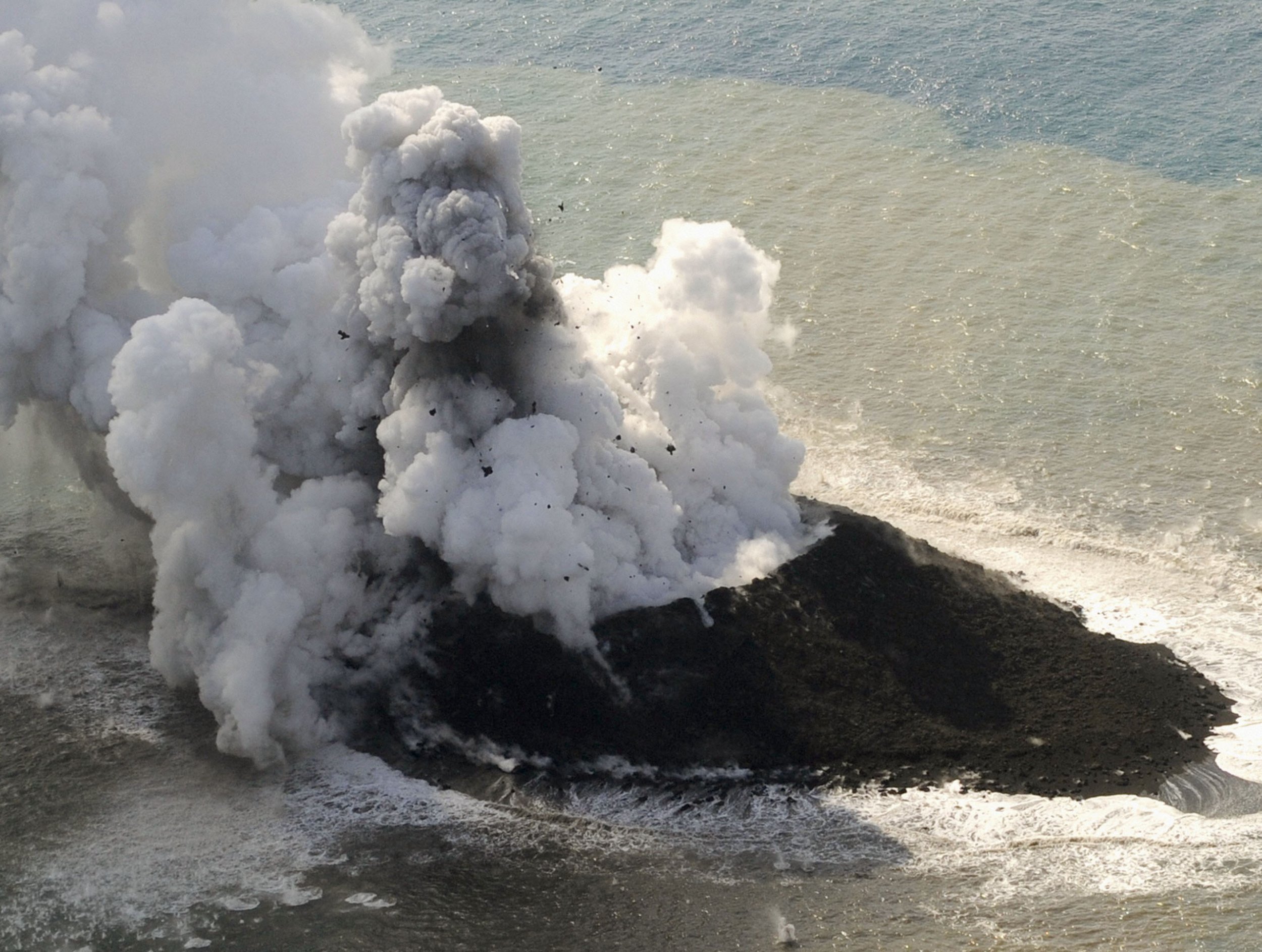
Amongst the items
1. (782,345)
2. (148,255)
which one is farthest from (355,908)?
(782,345)

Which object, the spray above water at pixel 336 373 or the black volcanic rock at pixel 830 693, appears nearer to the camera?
the black volcanic rock at pixel 830 693

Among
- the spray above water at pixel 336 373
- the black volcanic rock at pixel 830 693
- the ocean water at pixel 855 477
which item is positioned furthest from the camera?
the spray above water at pixel 336 373

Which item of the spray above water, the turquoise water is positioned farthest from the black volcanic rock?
the turquoise water

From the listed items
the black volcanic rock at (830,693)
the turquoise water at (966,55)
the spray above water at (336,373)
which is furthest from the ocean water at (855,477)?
the spray above water at (336,373)

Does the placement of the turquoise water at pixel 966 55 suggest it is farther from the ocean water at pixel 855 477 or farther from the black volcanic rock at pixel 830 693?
the black volcanic rock at pixel 830 693

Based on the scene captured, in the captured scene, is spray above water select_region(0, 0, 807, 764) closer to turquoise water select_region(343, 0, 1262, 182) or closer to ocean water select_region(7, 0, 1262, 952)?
ocean water select_region(7, 0, 1262, 952)

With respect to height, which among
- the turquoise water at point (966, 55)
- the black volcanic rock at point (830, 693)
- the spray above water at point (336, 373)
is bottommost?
the black volcanic rock at point (830, 693)

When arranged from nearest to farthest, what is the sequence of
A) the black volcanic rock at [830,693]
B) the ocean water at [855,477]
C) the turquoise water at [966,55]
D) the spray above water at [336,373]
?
the ocean water at [855,477]
the black volcanic rock at [830,693]
the spray above water at [336,373]
the turquoise water at [966,55]
